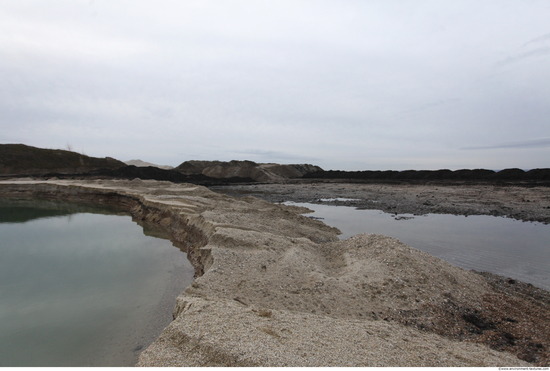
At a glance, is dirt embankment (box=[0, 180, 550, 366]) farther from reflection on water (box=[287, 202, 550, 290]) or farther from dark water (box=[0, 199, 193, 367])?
reflection on water (box=[287, 202, 550, 290])

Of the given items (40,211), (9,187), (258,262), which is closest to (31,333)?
(258,262)

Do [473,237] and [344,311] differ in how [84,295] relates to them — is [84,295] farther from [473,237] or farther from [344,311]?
[473,237]

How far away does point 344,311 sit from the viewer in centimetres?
385

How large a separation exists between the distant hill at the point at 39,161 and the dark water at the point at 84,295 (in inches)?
1608

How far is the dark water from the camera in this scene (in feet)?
12.7

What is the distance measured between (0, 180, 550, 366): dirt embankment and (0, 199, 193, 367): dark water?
1140 millimetres

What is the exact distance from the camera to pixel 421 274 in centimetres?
471

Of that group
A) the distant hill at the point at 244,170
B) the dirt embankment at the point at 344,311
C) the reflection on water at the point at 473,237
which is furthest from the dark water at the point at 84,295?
the distant hill at the point at 244,170

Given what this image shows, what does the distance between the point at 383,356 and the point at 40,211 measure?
865 inches

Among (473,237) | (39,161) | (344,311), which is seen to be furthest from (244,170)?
(344,311)

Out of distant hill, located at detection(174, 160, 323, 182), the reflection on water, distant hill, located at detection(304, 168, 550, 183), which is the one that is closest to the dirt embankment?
the reflection on water

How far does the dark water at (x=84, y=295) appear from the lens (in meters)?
3.87

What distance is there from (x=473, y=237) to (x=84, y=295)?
36.6 ft

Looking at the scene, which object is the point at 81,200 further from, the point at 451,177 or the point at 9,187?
the point at 451,177
